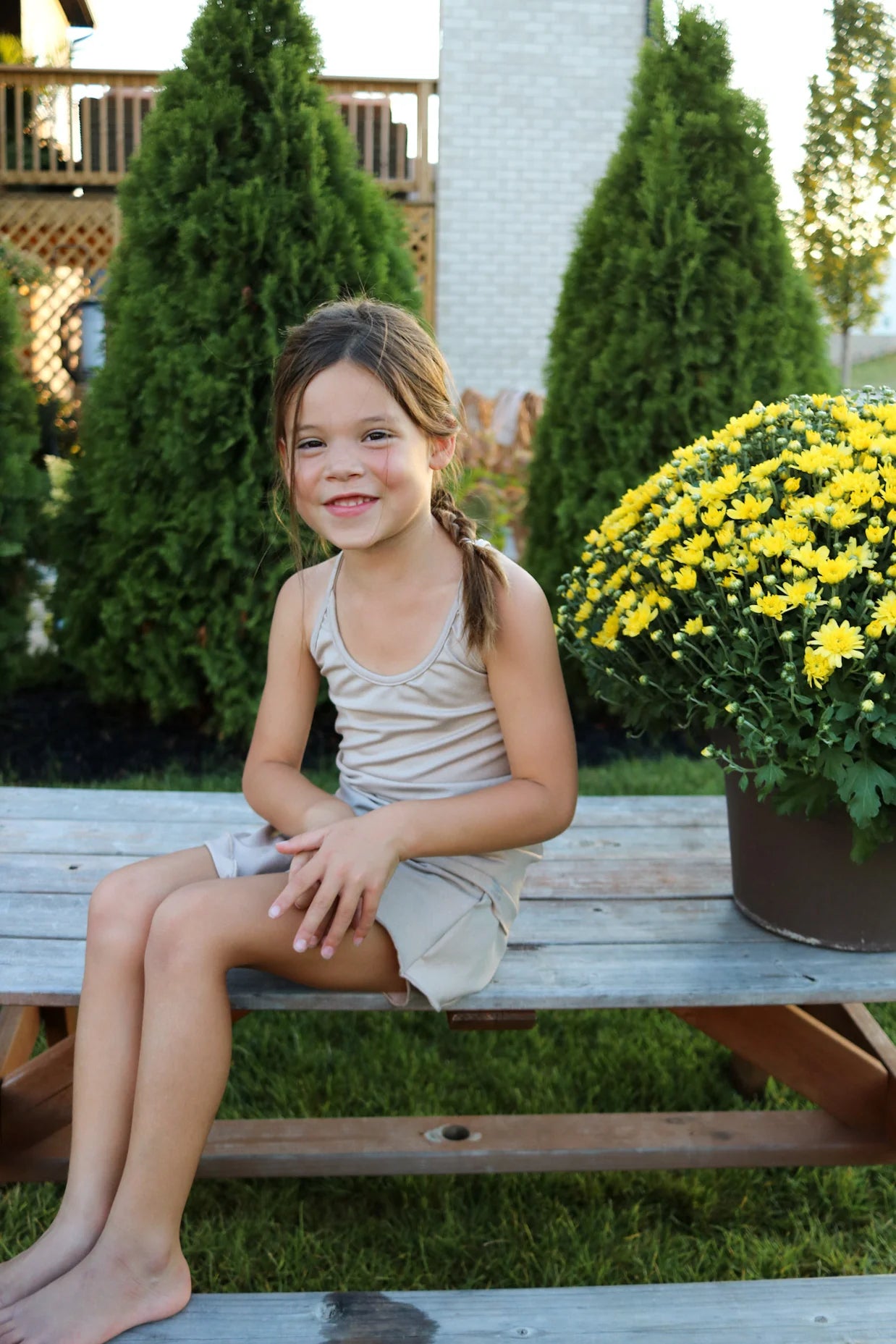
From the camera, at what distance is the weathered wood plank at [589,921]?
177cm

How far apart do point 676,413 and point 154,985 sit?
3.15 metres

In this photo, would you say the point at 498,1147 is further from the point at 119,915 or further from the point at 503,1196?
the point at 119,915

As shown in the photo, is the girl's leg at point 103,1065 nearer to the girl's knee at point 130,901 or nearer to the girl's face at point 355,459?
the girl's knee at point 130,901

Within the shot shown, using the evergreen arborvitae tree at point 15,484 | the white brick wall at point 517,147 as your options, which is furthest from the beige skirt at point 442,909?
the white brick wall at point 517,147

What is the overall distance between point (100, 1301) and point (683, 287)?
3560 mm

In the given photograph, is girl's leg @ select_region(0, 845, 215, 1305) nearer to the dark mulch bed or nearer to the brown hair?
the brown hair

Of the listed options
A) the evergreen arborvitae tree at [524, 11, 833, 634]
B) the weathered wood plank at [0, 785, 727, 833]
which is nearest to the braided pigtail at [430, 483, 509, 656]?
the weathered wood plank at [0, 785, 727, 833]


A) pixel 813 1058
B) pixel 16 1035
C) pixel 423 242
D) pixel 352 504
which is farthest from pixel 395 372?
pixel 423 242

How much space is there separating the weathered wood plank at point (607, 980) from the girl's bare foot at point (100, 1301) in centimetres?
34

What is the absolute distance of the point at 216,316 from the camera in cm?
377

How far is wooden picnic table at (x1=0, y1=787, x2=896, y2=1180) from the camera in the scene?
1.60 meters

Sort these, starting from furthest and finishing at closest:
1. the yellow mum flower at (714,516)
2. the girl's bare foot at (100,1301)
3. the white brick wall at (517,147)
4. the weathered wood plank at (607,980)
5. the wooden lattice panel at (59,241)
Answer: the white brick wall at (517,147) < the wooden lattice panel at (59,241) < the yellow mum flower at (714,516) < the weathered wood plank at (607,980) < the girl's bare foot at (100,1301)

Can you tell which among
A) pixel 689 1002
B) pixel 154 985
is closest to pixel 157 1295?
pixel 154 985

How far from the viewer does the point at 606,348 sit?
4.06 m
